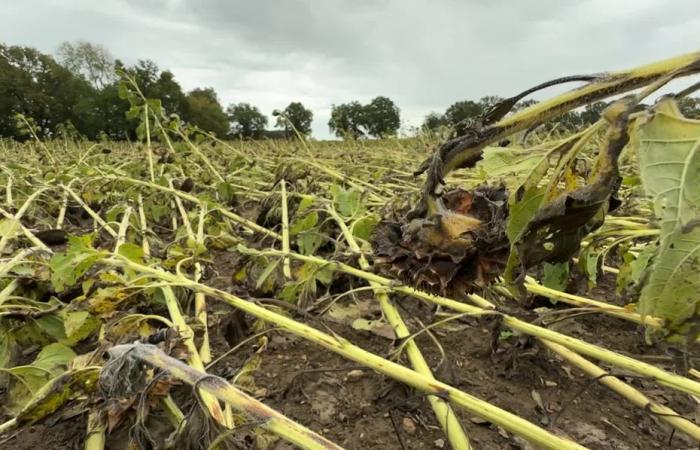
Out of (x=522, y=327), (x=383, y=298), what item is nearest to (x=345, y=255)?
(x=383, y=298)

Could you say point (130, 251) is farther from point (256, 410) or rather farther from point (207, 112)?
point (207, 112)

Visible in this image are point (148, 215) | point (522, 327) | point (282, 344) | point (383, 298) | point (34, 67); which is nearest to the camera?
point (522, 327)

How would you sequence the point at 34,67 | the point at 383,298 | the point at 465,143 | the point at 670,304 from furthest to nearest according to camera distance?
1. the point at 34,67
2. the point at 383,298
3. the point at 465,143
4. the point at 670,304

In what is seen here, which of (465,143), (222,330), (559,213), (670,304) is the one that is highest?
(465,143)

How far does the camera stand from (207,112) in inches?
2058

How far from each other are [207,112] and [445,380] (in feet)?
179

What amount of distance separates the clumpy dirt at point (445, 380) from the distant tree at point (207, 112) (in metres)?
46.6

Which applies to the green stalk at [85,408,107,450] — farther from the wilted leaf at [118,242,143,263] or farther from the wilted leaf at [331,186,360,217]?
the wilted leaf at [331,186,360,217]

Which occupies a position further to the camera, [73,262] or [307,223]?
[307,223]

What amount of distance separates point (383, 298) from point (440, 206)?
40.0 inches


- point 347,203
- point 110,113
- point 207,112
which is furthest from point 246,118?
point 347,203

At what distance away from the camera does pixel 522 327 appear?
142 cm

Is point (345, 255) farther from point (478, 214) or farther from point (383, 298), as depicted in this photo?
point (478, 214)

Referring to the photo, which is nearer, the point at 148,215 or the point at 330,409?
the point at 330,409
